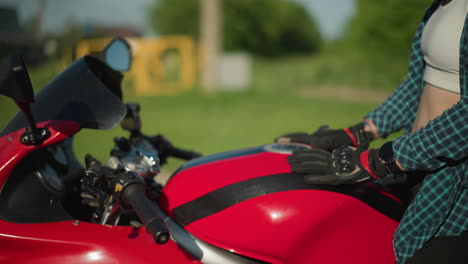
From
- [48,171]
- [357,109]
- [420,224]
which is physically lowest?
[357,109]

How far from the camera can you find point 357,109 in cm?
959

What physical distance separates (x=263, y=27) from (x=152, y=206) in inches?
1146

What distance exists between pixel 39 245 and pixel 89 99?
54 centimetres

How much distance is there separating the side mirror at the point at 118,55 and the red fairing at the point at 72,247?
33.1 inches

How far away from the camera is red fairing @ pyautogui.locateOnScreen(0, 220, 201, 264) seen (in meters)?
1.37

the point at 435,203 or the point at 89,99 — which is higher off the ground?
the point at 89,99

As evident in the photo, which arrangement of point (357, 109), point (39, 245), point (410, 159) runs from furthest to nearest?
1. point (357, 109)
2. point (410, 159)
3. point (39, 245)

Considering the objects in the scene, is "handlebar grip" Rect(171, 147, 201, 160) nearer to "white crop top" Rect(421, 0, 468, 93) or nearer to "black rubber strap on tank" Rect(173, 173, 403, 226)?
"black rubber strap on tank" Rect(173, 173, 403, 226)

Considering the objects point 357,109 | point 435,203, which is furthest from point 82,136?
point 357,109

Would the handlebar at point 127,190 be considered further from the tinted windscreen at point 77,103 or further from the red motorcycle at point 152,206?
the tinted windscreen at point 77,103

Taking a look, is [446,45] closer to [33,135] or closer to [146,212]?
[146,212]

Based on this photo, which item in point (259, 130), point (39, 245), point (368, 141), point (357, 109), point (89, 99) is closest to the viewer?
point (39, 245)

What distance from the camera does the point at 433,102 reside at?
181 cm

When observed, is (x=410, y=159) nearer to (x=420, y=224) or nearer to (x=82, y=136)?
(x=420, y=224)
